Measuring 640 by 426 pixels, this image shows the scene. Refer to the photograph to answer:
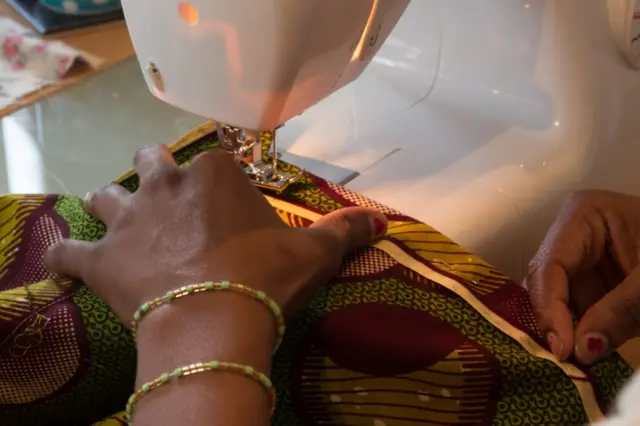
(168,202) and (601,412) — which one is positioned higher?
(168,202)

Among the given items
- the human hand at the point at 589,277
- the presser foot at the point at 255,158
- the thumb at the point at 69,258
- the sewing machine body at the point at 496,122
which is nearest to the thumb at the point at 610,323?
the human hand at the point at 589,277

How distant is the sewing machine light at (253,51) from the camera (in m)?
0.59

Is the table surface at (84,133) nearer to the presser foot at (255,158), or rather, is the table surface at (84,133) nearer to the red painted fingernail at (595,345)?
the presser foot at (255,158)

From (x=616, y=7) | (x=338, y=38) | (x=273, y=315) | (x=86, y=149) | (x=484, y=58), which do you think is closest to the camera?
(x=273, y=315)

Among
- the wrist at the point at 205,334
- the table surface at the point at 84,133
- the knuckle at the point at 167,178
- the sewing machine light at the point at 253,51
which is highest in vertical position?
the sewing machine light at the point at 253,51

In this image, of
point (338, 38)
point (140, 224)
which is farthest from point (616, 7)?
point (140, 224)

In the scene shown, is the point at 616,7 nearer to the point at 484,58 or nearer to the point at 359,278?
the point at 484,58

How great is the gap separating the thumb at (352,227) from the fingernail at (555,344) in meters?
0.17

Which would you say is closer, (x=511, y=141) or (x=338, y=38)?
(x=338, y=38)

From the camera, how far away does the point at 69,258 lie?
57 cm

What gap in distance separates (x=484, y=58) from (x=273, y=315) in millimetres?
513

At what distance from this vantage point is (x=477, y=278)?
25.4 inches

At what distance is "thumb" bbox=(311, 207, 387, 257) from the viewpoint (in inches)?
23.8

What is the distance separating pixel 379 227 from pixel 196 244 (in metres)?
0.19
